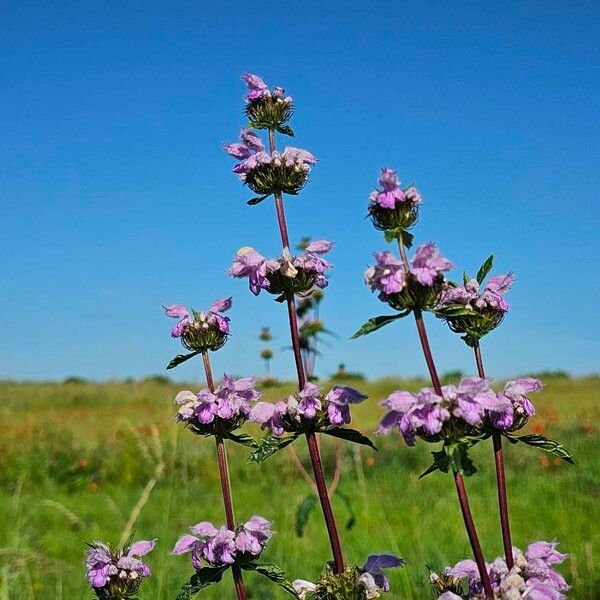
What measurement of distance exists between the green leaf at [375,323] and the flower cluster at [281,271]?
47cm

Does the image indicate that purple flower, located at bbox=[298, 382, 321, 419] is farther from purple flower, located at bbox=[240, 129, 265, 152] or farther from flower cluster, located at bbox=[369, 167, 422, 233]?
purple flower, located at bbox=[240, 129, 265, 152]

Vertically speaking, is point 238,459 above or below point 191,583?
above

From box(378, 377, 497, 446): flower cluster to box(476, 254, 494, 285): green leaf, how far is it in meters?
0.35

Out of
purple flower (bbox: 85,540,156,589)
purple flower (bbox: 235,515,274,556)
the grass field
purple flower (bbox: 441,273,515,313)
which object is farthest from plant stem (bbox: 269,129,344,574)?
the grass field

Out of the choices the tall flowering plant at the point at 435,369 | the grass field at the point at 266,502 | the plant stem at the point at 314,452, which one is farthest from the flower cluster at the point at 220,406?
the grass field at the point at 266,502

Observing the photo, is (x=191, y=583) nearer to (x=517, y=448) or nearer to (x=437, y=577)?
(x=437, y=577)

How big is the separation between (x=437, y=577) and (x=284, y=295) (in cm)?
86

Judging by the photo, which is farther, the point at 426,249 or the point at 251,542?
the point at 251,542

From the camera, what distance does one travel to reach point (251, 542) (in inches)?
84.9

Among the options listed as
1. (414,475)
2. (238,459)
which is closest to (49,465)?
(238,459)

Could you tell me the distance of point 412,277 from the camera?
174 cm

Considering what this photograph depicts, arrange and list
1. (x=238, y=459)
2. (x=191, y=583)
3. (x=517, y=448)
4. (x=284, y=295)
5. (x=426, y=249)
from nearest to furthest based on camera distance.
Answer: (x=426, y=249) → (x=191, y=583) → (x=284, y=295) → (x=517, y=448) → (x=238, y=459)

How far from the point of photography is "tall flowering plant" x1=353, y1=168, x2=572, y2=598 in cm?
164

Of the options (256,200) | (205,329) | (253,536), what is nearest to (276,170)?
(256,200)
